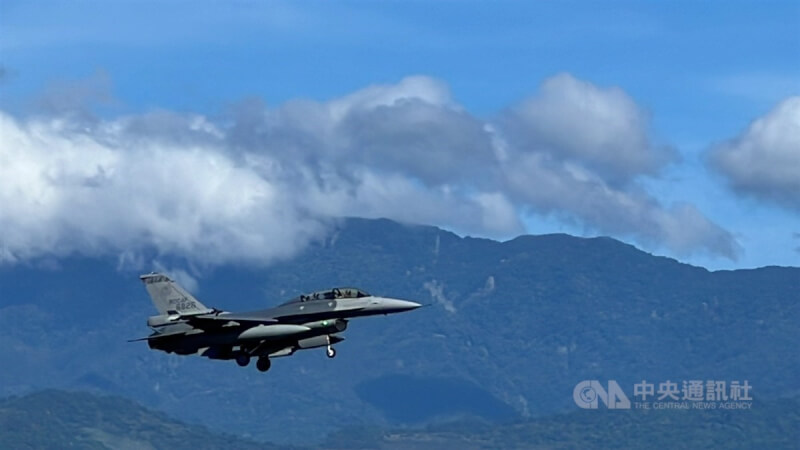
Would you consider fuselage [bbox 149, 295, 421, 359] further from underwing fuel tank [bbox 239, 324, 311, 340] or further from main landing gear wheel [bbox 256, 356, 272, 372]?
main landing gear wheel [bbox 256, 356, 272, 372]

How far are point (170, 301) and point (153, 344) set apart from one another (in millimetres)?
8011

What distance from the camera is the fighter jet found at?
146 meters

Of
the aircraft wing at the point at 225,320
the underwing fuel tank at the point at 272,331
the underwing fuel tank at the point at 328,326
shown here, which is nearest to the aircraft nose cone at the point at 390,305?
the underwing fuel tank at the point at 328,326

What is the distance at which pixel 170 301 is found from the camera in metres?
156

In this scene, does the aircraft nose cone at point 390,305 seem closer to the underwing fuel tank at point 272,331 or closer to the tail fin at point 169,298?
the underwing fuel tank at point 272,331

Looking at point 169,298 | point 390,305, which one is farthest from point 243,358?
point 390,305

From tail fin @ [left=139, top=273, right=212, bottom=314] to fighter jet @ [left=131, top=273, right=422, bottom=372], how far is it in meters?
4.51

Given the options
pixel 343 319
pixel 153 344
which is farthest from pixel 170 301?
pixel 343 319

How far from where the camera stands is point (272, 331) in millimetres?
146000

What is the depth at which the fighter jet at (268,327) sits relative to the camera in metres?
146

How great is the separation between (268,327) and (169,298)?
14382mm

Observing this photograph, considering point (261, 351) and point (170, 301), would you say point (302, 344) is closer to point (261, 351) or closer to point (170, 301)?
point (261, 351)

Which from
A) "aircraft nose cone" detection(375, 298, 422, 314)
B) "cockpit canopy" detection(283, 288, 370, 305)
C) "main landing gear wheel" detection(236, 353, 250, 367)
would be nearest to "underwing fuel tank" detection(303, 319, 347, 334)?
"cockpit canopy" detection(283, 288, 370, 305)

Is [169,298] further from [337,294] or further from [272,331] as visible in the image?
[337,294]
